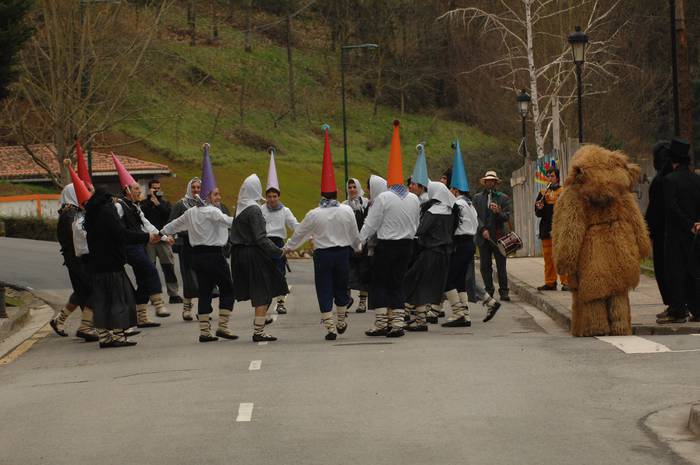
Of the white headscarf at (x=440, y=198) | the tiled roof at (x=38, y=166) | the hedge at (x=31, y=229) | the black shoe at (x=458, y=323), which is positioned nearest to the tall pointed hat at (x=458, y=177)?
the white headscarf at (x=440, y=198)

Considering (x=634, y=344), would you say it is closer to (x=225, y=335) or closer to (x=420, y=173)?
(x=420, y=173)

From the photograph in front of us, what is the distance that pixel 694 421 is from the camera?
30.3ft

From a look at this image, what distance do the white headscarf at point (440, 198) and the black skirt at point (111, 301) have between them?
151 inches

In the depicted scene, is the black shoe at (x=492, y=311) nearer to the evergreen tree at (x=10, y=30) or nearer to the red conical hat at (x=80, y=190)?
the red conical hat at (x=80, y=190)

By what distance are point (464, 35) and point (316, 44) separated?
21.5 meters

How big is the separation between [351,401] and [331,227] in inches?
216

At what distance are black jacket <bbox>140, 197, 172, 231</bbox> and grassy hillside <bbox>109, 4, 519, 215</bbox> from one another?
114ft

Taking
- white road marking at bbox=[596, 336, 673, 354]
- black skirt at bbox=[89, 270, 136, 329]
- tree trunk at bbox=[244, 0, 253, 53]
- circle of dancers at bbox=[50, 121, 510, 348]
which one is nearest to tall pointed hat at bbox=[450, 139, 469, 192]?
circle of dancers at bbox=[50, 121, 510, 348]

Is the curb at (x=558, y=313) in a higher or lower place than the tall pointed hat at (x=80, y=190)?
lower

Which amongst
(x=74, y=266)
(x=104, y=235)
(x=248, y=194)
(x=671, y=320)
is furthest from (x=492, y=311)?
(x=74, y=266)

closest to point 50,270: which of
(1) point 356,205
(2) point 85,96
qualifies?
(1) point 356,205

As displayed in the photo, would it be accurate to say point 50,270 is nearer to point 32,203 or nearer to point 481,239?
point 481,239

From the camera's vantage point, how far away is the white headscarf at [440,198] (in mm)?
17250

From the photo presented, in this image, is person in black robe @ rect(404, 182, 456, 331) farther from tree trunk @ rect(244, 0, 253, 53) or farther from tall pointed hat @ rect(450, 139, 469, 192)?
tree trunk @ rect(244, 0, 253, 53)
